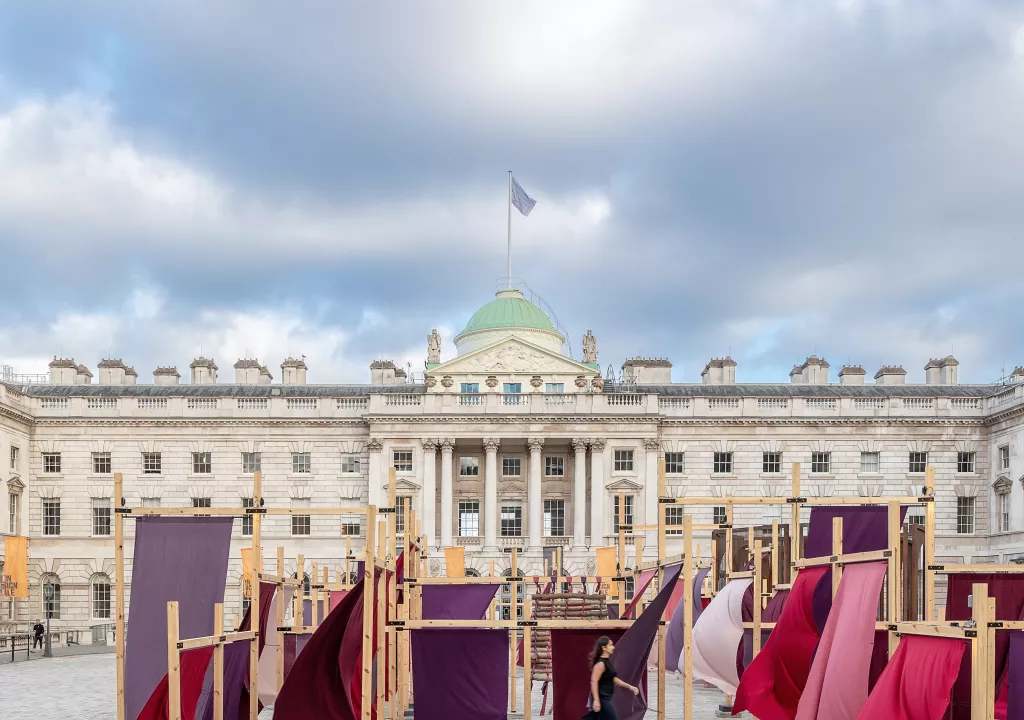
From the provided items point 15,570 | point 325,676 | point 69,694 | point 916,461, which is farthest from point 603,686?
point 916,461

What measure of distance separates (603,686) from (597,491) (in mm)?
49277

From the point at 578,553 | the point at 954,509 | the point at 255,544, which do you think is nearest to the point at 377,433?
the point at 578,553

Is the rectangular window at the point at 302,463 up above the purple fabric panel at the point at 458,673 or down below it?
above

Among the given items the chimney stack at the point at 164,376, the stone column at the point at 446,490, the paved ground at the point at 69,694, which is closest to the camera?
the paved ground at the point at 69,694

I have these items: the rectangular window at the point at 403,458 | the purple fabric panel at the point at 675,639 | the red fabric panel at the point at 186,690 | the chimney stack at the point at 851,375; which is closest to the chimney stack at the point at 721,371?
the chimney stack at the point at 851,375

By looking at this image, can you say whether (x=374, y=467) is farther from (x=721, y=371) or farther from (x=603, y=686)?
(x=603, y=686)

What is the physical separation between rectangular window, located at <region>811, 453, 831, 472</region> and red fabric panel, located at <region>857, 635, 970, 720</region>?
53689mm

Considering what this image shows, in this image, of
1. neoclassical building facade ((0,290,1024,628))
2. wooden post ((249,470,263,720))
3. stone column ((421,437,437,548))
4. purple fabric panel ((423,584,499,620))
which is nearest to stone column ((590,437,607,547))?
neoclassical building facade ((0,290,1024,628))

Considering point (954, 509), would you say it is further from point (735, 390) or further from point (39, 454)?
point (39, 454)

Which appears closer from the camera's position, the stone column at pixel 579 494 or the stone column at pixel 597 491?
the stone column at pixel 597 491

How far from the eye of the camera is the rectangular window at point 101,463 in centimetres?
6725

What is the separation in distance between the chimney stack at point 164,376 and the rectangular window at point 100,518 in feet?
Result: 27.5

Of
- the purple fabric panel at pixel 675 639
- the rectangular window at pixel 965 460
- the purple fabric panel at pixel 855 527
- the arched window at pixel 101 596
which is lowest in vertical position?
the arched window at pixel 101 596

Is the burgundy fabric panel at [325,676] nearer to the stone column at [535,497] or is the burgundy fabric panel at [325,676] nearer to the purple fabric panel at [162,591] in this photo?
the purple fabric panel at [162,591]
